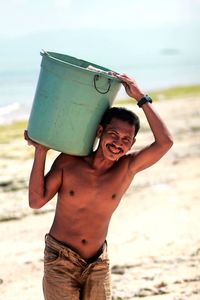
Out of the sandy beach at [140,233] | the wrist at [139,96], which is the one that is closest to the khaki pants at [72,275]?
the wrist at [139,96]

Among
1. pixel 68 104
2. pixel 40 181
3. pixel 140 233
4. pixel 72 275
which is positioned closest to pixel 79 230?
pixel 72 275

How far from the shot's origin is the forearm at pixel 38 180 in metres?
3.05

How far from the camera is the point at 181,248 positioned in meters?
5.94

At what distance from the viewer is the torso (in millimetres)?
3237

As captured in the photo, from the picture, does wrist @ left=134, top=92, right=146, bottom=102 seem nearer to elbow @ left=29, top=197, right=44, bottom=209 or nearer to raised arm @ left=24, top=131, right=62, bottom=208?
raised arm @ left=24, top=131, right=62, bottom=208

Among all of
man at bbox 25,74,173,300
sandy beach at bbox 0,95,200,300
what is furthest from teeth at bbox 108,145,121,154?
sandy beach at bbox 0,95,200,300

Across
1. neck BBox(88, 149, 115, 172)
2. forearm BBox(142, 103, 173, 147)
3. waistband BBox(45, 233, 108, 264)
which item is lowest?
waistband BBox(45, 233, 108, 264)

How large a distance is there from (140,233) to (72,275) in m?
3.63

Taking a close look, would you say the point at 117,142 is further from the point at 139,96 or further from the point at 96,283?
the point at 96,283

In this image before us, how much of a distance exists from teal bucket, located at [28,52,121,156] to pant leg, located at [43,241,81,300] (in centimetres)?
60

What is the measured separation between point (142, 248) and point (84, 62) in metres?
3.23

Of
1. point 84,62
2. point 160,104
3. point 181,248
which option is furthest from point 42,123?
point 160,104

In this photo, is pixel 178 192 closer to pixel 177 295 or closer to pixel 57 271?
pixel 177 295

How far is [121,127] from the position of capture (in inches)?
124
